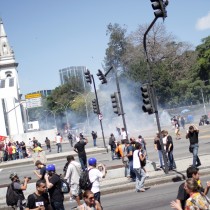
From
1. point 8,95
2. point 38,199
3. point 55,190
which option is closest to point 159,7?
point 55,190

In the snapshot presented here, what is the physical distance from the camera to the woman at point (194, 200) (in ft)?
20.5

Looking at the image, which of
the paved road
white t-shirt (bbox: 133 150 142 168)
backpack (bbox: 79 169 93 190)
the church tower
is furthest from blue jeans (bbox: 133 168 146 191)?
the church tower

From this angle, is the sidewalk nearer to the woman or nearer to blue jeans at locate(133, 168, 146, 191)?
blue jeans at locate(133, 168, 146, 191)

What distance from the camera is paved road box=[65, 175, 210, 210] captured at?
39.4 feet

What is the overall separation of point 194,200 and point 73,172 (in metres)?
6.67

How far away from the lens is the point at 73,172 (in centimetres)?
1262

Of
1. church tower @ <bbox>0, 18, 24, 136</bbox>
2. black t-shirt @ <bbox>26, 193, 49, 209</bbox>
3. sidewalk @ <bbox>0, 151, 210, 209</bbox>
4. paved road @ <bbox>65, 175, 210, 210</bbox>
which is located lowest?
paved road @ <bbox>65, 175, 210, 210</bbox>

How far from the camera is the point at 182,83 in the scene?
2847 inches

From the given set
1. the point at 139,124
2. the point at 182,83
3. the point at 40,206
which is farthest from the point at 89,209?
the point at 182,83

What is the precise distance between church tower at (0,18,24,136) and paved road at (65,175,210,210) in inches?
1953

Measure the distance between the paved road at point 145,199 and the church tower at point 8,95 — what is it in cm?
4962

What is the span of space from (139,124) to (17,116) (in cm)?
2519

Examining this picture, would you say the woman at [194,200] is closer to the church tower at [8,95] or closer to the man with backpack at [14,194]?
the man with backpack at [14,194]

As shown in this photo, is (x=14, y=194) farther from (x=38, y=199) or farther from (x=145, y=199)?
(x=38, y=199)
